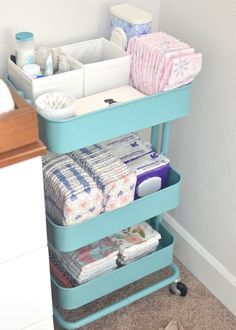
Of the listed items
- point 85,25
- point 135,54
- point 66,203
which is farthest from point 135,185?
point 85,25

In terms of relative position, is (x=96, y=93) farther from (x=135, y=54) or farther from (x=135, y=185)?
(x=135, y=185)

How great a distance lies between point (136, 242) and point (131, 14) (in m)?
0.68

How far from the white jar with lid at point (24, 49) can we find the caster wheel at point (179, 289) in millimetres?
879

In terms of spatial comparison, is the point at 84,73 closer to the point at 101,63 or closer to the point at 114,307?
the point at 101,63

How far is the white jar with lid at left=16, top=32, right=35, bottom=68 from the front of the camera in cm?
122

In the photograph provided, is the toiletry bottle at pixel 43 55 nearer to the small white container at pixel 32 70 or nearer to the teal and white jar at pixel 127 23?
the small white container at pixel 32 70

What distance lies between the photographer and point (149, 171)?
1.44m

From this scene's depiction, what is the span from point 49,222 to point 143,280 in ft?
1.82

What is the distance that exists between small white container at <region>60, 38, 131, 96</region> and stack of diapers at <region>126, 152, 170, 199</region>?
0.79 feet

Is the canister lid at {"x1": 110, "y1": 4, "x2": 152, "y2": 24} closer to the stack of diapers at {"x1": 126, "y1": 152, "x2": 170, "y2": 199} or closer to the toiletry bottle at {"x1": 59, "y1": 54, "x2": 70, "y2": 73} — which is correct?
the toiletry bottle at {"x1": 59, "y1": 54, "x2": 70, "y2": 73}

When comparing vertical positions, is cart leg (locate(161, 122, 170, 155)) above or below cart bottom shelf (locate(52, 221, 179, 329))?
above

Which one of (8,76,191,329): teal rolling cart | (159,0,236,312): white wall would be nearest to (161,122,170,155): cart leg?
(8,76,191,329): teal rolling cart

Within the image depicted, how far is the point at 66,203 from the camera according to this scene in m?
1.25

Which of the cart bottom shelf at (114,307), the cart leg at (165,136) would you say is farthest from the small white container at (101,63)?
the cart bottom shelf at (114,307)
